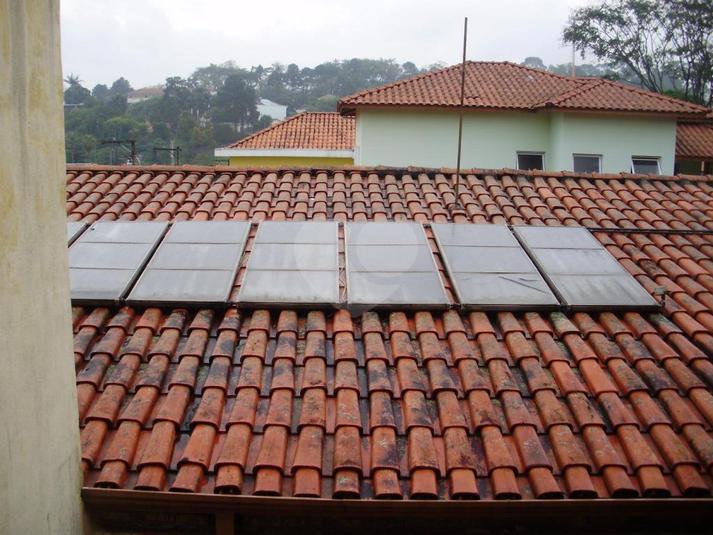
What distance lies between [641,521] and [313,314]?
301 cm

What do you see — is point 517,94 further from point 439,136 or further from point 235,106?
point 235,106

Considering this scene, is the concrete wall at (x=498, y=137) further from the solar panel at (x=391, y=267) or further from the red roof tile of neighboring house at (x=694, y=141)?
the solar panel at (x=391, y=267)

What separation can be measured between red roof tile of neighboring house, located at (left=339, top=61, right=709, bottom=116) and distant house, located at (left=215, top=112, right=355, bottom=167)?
3.92m

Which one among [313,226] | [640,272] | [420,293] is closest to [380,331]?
[420,293]

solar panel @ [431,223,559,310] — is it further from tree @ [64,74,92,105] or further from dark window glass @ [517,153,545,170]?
tree @ [64,74,92,105]

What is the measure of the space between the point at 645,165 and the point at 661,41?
24.4 metres

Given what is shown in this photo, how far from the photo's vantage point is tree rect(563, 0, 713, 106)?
3950 cm

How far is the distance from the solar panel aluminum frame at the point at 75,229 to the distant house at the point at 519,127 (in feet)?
49.5

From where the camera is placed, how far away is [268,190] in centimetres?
809

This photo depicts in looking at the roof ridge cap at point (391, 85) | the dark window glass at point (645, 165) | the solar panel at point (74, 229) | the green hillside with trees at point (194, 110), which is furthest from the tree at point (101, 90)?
the solar panel at point (74, 229)

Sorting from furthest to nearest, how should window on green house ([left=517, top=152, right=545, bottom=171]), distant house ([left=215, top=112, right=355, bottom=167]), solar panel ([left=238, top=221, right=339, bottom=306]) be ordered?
distant house ([left=215, top=112, right=355, bottom=167]) < window on green house ([left=517, top=152, right=545, bottom=171]) < solar panel ([left=238, top=221, right=339, bottom=306])

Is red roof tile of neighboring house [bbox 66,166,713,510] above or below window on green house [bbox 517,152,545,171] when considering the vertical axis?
below

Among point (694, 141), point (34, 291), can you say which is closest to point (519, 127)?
point (694, 141)

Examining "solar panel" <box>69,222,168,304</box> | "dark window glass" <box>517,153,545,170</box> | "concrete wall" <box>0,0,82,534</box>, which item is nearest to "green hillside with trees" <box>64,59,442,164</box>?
"dark window glass" <box>517,153,545,170</box>
